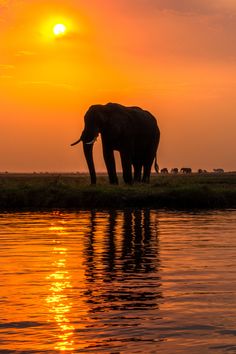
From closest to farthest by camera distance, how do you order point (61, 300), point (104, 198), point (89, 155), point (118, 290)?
point (61, 300), point (118, 290), point (104, 198), point (89, 155)

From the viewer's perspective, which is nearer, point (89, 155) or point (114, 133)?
point (89, 155)

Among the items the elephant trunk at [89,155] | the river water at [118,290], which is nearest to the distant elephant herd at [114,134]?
the elephant trunk at [89,155]

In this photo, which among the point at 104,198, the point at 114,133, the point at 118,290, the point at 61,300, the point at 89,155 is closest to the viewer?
the point at 61,300

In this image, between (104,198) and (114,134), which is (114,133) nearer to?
(114,134)

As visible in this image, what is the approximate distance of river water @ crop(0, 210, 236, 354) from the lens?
9156mm

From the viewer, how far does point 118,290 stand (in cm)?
1271

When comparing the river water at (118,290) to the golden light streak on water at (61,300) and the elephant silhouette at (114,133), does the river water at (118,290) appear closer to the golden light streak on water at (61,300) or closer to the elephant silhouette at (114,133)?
the golden light streak on water at (61,300)

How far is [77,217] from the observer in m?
29.6

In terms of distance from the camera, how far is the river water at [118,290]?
916 centimetres

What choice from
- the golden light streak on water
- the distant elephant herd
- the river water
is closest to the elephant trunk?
the distant elephant herd

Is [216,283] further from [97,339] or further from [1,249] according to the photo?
[1,249]

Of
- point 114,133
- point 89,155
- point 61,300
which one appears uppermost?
point 114,133

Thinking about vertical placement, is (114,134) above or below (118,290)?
above

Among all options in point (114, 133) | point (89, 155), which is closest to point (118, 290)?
point (89, 155)
